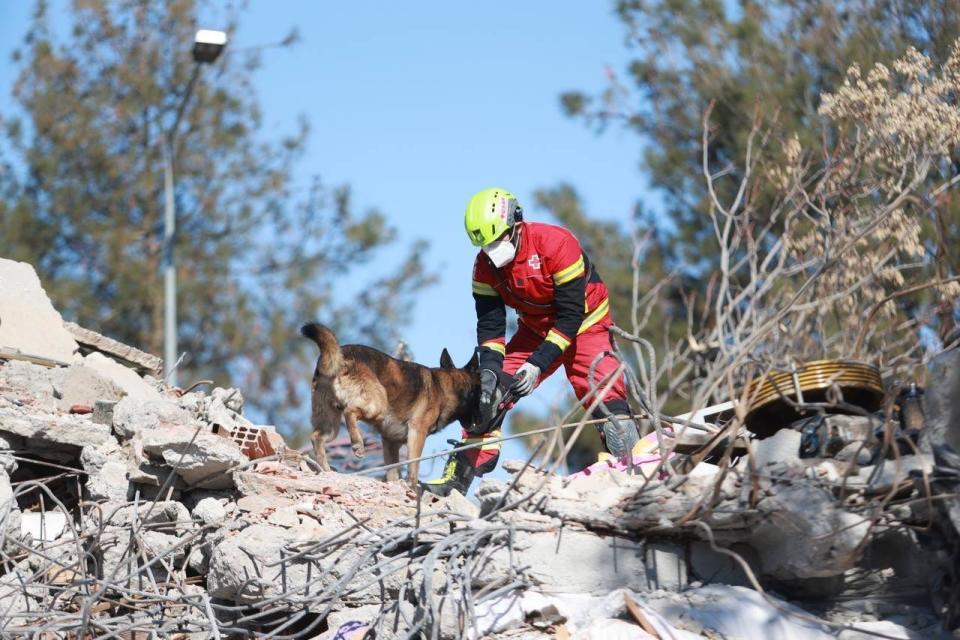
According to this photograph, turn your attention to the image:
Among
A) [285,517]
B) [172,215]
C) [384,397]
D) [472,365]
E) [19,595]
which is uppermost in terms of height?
[172,215]

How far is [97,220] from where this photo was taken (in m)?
22.2

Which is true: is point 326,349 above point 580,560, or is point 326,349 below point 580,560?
above

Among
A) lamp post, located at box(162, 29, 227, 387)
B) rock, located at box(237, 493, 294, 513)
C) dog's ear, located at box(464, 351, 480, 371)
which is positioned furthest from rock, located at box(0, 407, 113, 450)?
lamp post, located at box(162, 29, 227, 387)

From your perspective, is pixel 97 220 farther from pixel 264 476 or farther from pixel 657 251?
pixel 264 476

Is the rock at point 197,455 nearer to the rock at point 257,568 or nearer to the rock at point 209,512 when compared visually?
the rock at point 209,512

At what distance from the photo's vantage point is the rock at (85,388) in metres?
8.34

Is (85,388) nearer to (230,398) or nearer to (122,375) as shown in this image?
(122,375)

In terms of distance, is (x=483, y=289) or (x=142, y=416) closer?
(x=142, y=416)

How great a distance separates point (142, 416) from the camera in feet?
24.5

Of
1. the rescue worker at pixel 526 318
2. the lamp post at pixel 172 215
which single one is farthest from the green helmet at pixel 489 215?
the lamp post at pixel 172 215

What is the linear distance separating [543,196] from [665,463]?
12788 millimetres

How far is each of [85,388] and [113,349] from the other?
1.21 meters

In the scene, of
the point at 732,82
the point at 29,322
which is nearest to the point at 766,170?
the point at 732,82

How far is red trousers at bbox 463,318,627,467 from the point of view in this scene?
8727mm
